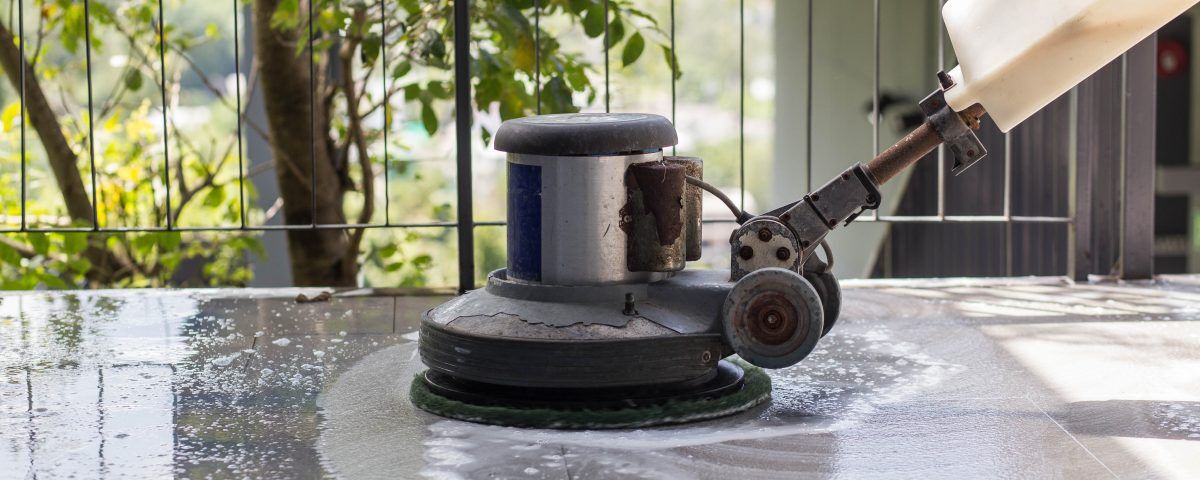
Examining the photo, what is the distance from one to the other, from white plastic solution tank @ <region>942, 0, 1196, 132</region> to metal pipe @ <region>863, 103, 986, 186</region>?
5 cm

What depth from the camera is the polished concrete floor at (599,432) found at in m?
2.15

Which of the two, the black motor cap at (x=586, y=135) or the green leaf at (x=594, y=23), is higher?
the green leaf at (x=594, y=23)

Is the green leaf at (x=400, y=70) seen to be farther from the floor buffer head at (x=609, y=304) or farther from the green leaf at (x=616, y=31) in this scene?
the floor buffer head at (x=609, y=304)

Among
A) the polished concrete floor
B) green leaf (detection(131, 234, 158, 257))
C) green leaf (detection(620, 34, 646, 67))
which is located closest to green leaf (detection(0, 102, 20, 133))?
green leaf (detection(131, 234, 158, 257))

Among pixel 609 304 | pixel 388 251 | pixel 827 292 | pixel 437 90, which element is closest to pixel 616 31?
pixel 437 90

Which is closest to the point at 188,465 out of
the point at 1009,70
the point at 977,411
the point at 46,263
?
the point at 977,411

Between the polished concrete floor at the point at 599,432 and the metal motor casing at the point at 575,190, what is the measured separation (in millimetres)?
345

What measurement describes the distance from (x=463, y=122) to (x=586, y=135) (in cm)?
116

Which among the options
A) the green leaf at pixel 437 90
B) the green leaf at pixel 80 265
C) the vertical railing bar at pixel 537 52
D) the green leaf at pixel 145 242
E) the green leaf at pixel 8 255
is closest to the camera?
the vertical railing bar at pixel 537 52

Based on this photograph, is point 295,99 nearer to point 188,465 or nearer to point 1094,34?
point 188,465

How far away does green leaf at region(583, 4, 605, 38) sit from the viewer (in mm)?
3893

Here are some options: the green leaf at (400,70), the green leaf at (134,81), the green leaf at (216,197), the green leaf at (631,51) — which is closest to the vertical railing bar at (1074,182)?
the green leaf at (631,51)

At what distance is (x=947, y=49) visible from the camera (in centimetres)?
756

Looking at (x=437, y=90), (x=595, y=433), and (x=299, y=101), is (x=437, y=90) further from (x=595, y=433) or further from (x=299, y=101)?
(x=595, y=433)
